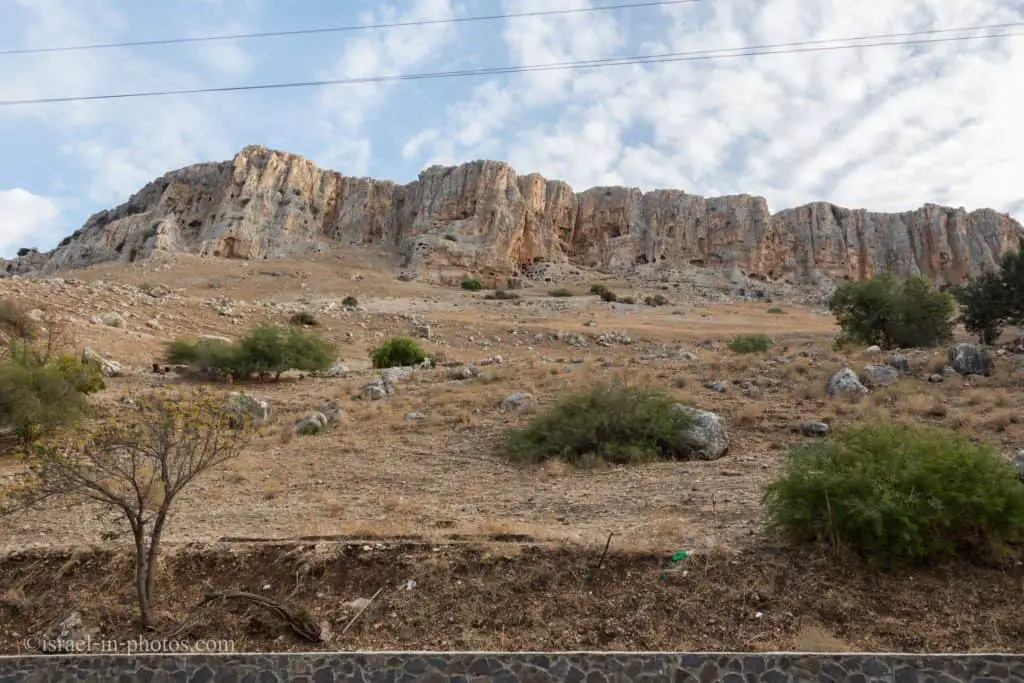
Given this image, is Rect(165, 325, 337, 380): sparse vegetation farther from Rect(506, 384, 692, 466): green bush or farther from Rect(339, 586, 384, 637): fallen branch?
Rect(339, 586, 384, 637): fallen branch

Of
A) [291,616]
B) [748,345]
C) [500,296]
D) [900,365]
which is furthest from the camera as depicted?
[500,296]

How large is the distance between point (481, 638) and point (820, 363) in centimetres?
1186

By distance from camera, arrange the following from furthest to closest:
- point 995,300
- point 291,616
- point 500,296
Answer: point 500,296
point 995,300
point 291,616

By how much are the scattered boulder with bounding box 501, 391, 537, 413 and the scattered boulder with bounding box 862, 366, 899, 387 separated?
6011mm

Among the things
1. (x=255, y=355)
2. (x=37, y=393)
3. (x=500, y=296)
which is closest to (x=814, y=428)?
(x=37, y=393)

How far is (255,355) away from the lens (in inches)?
651

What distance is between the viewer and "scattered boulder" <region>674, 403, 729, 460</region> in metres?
8.58

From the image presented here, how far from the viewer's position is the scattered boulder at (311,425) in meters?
10.8

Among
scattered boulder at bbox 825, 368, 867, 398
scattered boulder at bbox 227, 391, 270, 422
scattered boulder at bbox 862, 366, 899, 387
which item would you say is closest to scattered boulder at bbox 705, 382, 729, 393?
scattered boulder at bbox 825, 368, 867, 398

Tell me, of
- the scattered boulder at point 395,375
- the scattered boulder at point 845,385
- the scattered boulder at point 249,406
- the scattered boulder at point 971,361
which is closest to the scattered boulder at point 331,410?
the scattered boulder at point 249,406

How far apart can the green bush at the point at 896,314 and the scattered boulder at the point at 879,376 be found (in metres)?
10.1

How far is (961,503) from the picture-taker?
4520mm

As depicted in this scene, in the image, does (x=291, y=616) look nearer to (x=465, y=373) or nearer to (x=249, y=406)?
(x=249, y=406)

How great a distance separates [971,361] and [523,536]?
1107cm
